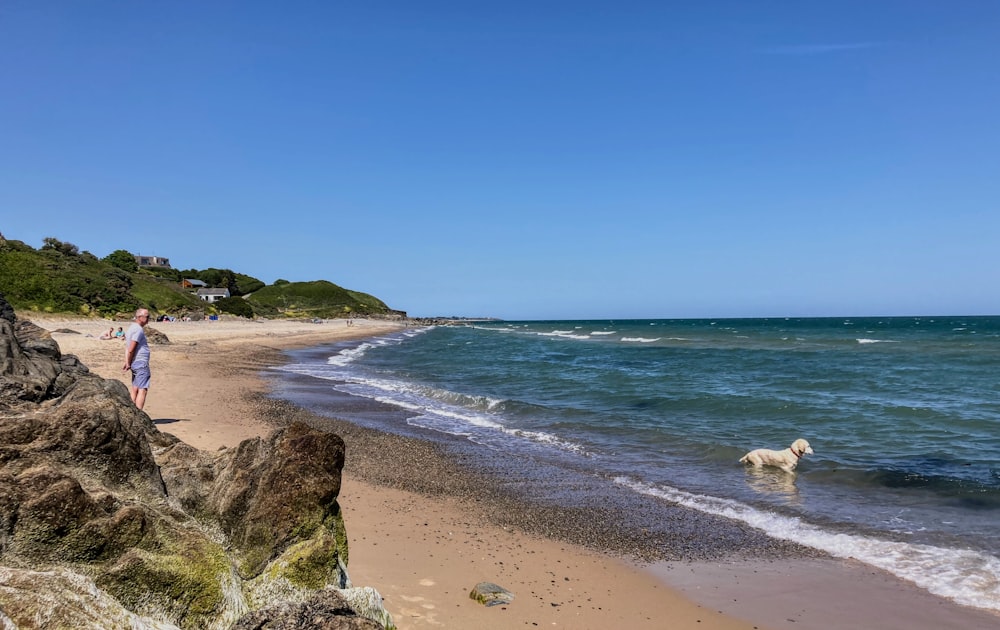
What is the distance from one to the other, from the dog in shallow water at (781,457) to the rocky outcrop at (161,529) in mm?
9547

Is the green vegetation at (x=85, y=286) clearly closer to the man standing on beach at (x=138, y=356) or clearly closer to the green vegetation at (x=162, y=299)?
the green vegetation at (x=162, y=299)

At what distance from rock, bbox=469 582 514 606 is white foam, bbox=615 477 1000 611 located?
13.9 ft

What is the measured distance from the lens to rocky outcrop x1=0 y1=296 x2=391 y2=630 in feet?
9.09

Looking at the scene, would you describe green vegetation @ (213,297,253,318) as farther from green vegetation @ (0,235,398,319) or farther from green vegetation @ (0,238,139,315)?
green vegetation @ (0,238,139,315)

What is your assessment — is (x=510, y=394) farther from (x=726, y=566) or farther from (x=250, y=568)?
(x=250, y=568)

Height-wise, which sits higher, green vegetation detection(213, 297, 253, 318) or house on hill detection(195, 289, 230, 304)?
house on hill detection(195, 289, 230, 304)

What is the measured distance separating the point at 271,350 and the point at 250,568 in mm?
39821

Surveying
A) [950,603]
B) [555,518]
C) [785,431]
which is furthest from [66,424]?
[785,431]

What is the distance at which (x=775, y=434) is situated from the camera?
1484 centimetres

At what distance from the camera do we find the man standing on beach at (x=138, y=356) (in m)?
10.5

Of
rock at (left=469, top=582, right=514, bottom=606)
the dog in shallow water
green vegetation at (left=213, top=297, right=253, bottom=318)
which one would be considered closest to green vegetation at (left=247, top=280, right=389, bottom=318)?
green vegetation at (left=213, top=297, right=253, bottom=318)

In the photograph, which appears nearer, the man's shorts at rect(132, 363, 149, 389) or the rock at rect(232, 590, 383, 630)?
the rock at rect(232, 590, 383, 630)

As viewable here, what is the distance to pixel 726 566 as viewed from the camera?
695 centimetres

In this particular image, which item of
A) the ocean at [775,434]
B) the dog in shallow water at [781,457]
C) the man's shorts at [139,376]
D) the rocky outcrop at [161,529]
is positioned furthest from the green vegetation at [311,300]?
the rocky outcrop at [161,529]
